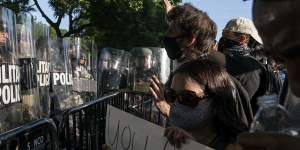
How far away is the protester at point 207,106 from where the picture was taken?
8.19 feet

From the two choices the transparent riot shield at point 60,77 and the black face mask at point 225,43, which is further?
the transparent riot shield at point 60,77

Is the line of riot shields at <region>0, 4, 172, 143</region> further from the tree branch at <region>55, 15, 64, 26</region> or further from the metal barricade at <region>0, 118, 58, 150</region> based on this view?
the tree branch at <region>55, 15, 64, 26</region>

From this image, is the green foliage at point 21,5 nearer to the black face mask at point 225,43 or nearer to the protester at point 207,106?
the black face mask at point 225,43

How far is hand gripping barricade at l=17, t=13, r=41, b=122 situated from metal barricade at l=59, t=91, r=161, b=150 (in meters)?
0.75

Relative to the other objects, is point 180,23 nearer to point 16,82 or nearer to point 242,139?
point 16,82

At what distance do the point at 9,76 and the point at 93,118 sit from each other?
34.8 inches

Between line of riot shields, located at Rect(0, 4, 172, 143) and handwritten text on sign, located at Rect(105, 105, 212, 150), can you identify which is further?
line of riot shields, located at Rect(0, 4, 172, 143)

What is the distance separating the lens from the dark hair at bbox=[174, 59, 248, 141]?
2494mm

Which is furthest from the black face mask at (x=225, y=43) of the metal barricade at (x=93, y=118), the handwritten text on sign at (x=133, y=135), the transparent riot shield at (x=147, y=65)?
the transparent riot shield at (x=147, y=65)

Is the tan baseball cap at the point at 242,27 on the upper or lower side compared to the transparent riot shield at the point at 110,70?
upper

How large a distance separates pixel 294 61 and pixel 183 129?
5.78 ft

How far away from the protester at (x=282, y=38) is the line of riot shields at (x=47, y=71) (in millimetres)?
4006

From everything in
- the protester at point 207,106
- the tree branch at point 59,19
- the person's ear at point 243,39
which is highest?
the tree branch at point 59,19

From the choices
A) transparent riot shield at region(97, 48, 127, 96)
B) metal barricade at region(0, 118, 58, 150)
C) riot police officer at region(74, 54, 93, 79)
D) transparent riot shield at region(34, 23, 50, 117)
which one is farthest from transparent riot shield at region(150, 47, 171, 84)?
metal barricade at region(0, 118, 58, 150)
